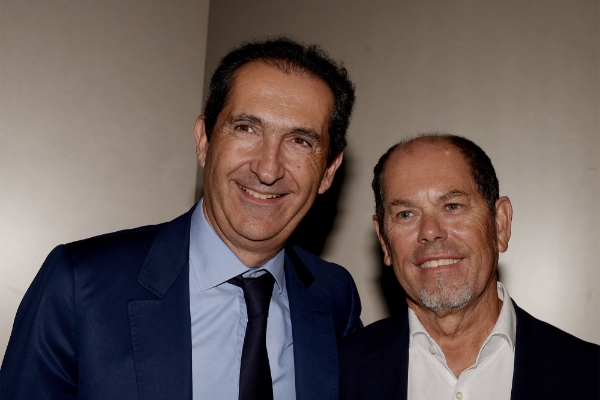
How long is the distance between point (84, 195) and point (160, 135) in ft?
2.06

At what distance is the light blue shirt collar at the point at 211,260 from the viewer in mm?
1786

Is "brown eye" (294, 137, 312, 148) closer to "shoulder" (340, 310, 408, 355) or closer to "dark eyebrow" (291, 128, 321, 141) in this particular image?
"dark eyebrow" (291, 128, 321, 141)

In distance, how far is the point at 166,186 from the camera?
11.9 ft

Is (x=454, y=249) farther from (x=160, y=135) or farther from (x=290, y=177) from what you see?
(x=160, y=135)

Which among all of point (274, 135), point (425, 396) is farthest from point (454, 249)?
point (274, 135)

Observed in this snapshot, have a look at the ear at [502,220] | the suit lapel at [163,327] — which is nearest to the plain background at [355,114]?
the ear at [502,220]

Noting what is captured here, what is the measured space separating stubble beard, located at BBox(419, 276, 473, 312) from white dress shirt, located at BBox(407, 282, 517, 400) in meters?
0.14

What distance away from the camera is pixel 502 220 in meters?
2.00

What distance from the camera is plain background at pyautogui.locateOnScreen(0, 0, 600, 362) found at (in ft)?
7.75

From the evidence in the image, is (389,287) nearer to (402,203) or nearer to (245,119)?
(402,203)

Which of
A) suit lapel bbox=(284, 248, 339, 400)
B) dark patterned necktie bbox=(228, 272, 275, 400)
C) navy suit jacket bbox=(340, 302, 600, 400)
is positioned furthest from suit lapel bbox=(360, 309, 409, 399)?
dark patterned necktie bbox=(228, 272, 275, 400)

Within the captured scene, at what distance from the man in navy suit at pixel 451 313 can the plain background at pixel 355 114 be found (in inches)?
21.0

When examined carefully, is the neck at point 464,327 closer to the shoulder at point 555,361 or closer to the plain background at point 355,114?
the shoulder at point 555,361

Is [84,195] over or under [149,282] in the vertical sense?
over
